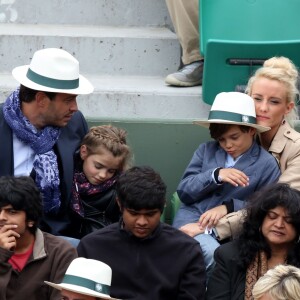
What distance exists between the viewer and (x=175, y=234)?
557 cm

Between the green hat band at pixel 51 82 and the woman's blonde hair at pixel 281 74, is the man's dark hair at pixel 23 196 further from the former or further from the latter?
the woman's blonde hair at pixel 281 74

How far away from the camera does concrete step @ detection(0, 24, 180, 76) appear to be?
25.6 feet

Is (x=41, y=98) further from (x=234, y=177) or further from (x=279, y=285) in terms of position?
(x=279, y=285)

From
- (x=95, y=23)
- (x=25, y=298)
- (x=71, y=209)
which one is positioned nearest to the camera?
(x=25, y=298)

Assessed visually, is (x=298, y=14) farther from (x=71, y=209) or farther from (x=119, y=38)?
(x=71, y=209)

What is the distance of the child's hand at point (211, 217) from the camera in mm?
5793

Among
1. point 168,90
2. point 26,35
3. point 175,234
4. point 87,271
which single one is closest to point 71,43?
point 26,35

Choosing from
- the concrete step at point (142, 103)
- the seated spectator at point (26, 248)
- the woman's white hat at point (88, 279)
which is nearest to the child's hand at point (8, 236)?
the seated spectator at point (26, 248)

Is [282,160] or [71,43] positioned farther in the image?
[71,43]

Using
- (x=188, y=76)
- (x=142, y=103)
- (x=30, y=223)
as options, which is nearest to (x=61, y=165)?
(x=30, y=223)

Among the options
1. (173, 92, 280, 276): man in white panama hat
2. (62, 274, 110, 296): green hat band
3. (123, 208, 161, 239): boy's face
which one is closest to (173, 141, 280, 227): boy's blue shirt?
(173, 92, 280, 276): man in white panama hat

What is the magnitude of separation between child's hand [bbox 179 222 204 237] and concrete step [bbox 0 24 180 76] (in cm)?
222

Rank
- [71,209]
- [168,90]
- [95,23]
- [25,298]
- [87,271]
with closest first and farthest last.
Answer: [87,271]
[25,298]
[71,209]
[168,90]
[95,23]

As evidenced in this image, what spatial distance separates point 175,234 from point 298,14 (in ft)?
7.99
